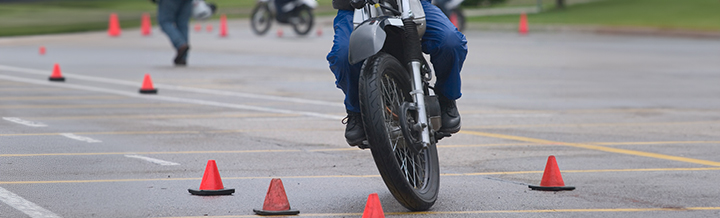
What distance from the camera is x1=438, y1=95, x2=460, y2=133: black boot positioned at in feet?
19.6

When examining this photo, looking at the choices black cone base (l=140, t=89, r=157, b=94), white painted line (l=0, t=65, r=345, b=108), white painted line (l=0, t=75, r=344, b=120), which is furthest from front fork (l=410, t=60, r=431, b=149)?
black cone base (l=140, t=89, r=157, b=94)

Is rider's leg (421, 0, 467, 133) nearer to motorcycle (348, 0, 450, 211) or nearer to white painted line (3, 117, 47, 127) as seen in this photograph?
motorcycle (348, 0, 450, 211)

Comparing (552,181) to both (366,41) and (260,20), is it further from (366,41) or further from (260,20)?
(260,20)

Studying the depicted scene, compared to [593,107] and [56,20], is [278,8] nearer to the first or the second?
Answer: [56,20]

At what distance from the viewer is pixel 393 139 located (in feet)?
17.1

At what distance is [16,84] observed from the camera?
1280 cm

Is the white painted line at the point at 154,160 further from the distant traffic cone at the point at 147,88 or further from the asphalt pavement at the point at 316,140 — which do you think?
the distant traffic cone at the point at 147,88

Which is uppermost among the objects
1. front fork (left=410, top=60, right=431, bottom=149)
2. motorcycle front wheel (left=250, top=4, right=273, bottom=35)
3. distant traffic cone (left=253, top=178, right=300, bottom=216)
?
front fork (left=410, top=60, right=431, bottom=149)

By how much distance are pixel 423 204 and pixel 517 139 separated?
3.25m

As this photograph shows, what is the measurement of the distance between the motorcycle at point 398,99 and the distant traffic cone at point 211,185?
84 cm

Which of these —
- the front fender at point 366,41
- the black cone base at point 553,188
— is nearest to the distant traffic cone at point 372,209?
the front fender at point 366,41

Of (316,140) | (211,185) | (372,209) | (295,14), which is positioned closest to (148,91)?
(316,140)

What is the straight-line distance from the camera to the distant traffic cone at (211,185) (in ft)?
18.8

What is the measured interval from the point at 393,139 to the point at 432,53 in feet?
2.49
